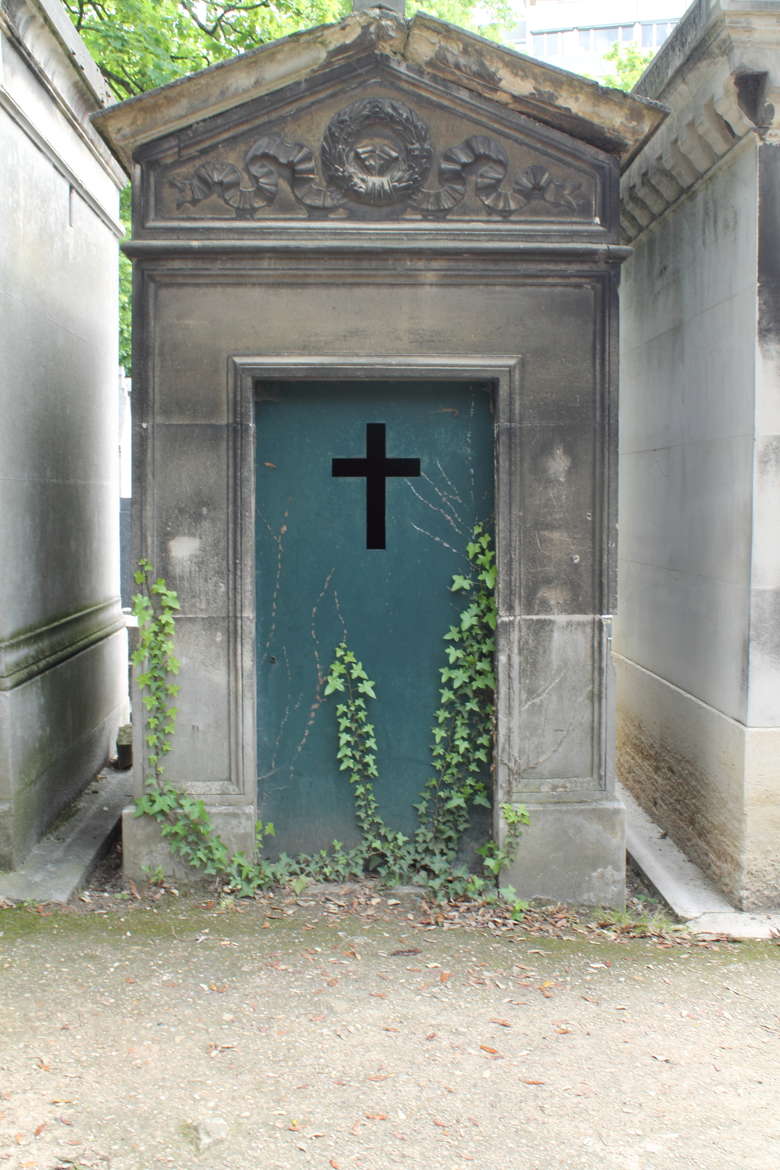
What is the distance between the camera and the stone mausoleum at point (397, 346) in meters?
5.16

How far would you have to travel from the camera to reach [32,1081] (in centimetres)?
366

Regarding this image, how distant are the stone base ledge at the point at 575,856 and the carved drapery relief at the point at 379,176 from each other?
9.48 ft

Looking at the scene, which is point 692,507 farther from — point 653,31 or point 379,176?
Answer: point 653,31

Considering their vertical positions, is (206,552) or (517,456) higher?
(517,456)

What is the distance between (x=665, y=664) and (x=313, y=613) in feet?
7.21

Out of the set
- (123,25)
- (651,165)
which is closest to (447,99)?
(651,165)

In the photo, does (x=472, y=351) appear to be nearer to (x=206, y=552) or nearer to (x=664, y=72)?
(x=206, y=552)

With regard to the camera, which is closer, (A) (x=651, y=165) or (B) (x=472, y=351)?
(B) (x=472, y=351)

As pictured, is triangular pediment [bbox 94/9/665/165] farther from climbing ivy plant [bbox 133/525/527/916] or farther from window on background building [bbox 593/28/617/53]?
window on background building [bbox 593/28/617/53]

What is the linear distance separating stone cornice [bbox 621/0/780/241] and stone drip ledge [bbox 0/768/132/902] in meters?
4.74

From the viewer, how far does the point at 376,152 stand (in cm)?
519

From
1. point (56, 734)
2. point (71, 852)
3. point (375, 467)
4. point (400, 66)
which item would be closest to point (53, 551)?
point (56, 734)

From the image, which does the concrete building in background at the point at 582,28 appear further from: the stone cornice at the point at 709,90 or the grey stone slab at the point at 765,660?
the grey stone slab at the point at 765,660

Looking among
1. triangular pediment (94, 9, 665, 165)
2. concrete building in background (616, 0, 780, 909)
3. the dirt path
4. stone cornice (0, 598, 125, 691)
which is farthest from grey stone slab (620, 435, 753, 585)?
stone cornice (0, 598, 125, 691)
